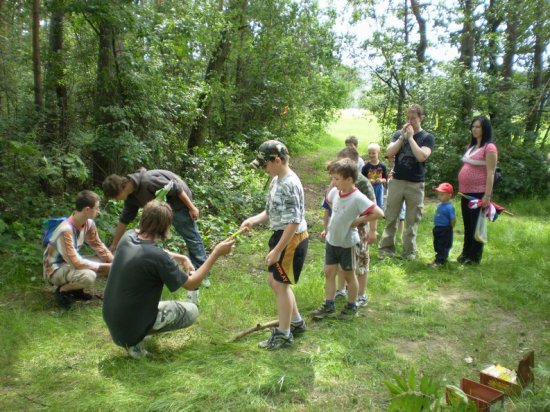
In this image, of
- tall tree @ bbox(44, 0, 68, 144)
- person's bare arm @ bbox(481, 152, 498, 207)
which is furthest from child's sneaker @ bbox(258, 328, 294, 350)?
tall tree @ bbox(44, 0, 68, 144)

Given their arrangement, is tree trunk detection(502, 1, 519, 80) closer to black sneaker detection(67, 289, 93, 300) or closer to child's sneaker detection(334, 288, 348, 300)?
child's sneaker detection(334, 288, 348, 300)

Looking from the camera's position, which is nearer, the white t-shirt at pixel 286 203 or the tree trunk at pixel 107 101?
the white t-shirt at pixel 286 203

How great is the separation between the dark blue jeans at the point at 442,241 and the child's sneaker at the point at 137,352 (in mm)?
4041

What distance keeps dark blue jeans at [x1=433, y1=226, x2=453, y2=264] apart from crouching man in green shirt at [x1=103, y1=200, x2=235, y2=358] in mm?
3471

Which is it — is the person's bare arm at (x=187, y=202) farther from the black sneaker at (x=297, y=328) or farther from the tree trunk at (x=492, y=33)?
the tree trunk at (x=492, y=33)

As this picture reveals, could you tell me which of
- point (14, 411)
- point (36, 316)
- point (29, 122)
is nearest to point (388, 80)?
point (29, 122)

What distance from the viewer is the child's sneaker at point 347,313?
14.4 ft

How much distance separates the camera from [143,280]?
338 centimetres

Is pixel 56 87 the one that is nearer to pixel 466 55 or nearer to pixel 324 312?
pixel 324 312

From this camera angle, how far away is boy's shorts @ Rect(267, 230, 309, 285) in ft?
11.9

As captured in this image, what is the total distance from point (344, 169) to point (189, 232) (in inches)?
82.6

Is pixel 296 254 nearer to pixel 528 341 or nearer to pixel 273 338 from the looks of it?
pixel 273 338

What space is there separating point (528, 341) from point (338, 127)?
24.7 metres

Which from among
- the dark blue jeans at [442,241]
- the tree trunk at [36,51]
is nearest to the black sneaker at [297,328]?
the dark blue jeans at [442,241]
